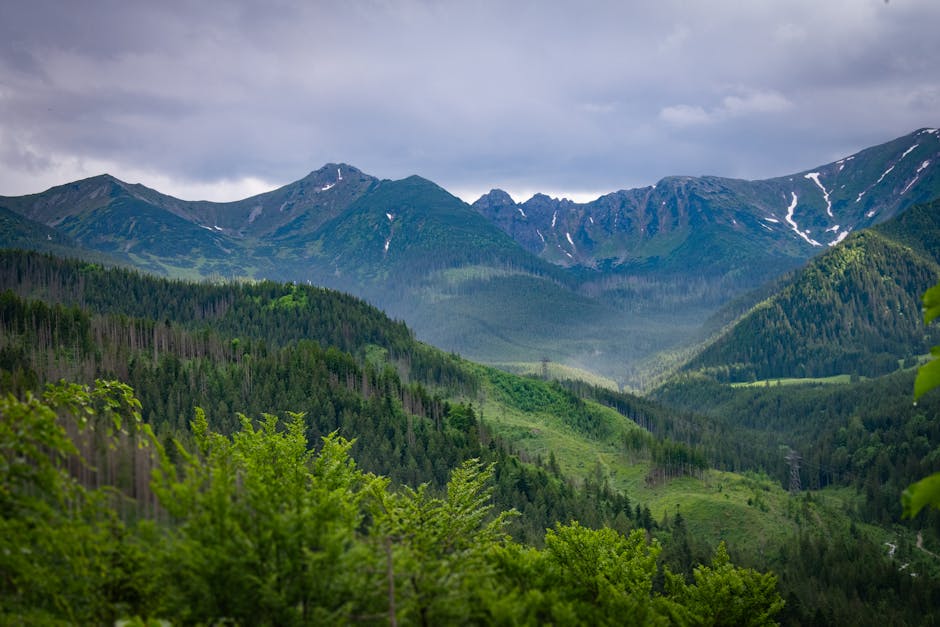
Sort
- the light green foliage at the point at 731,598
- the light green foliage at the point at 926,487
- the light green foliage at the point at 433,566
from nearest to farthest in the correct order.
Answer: the light green foliage at the point at 926,487, the light green foliage at the point at 433,566, the light green foliage at the point at 731,598

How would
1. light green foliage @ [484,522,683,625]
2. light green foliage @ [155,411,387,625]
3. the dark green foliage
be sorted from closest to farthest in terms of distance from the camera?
the dark green foliage → light green foliage @ [155,411,387,625] → light green foliage @ [484,522,683,625]

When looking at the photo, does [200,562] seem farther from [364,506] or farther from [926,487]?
[926,487]

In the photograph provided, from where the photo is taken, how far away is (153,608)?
1545 cm

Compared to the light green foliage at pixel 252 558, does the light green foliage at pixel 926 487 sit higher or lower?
higher

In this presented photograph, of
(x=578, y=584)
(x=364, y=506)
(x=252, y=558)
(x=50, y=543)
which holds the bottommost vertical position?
(x=578, y=584)

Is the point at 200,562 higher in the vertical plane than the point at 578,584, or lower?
higher

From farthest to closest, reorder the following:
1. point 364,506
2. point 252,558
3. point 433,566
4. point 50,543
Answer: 1. point 364,506
2. point 433,566
3. point 252,558
4. point 50,543

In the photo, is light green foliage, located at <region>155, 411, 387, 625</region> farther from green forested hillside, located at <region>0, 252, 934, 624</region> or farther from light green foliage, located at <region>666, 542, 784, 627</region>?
light green foliage, located at <region>666, 542, 784, 627</region>

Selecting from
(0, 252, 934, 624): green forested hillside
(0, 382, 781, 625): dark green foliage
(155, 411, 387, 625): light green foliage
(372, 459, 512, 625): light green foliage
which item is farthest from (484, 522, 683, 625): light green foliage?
→ (155, 411, 387, 625): light green foliage

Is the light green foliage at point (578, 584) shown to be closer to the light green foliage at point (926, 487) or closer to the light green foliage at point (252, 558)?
the light green foliage at point (252, 558)

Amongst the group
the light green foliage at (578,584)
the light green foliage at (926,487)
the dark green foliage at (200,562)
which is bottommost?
the light green foliage at (578,584)

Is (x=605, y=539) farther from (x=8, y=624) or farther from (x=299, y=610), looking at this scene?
(x=8, y=624)

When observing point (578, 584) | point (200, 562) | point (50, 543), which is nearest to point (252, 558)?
point (200, 562)

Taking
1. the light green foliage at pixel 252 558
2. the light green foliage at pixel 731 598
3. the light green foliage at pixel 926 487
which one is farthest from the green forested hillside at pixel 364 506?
the light green foliage at pixel 926 487
